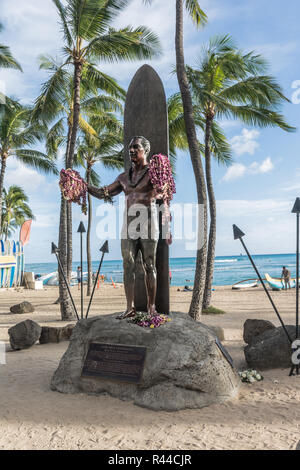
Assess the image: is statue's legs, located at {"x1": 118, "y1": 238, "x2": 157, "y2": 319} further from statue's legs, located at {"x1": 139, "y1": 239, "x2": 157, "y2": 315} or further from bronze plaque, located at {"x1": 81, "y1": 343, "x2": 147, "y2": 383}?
bronze plaque, located at {"x1": 81, "y1": 343, "x2": 147, "y2": 383}

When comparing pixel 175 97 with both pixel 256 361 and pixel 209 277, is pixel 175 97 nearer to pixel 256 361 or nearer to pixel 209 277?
pixel 209 277

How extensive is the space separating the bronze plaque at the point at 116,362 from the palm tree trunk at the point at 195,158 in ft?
15.8

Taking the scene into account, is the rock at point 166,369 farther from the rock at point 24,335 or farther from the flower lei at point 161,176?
the rock at point 24,335

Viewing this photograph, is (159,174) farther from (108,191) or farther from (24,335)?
(24,335)

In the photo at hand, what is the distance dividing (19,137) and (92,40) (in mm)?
7840

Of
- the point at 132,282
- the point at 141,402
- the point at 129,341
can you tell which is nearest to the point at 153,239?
the point at 132,282

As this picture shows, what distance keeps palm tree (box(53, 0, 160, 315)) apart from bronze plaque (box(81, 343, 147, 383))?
6.60m

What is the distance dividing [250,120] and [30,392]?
33.3ft

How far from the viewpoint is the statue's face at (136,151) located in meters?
4.59

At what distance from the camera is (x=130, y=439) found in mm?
3172

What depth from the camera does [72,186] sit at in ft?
15.9

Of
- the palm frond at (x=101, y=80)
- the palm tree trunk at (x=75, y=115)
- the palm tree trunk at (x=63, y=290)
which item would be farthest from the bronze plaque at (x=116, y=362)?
the palm frond at (x=101, y=80)

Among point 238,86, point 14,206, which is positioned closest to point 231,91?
point 238,86

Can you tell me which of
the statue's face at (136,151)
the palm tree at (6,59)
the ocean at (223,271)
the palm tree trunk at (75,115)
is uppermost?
the palm tree at (6,59)
